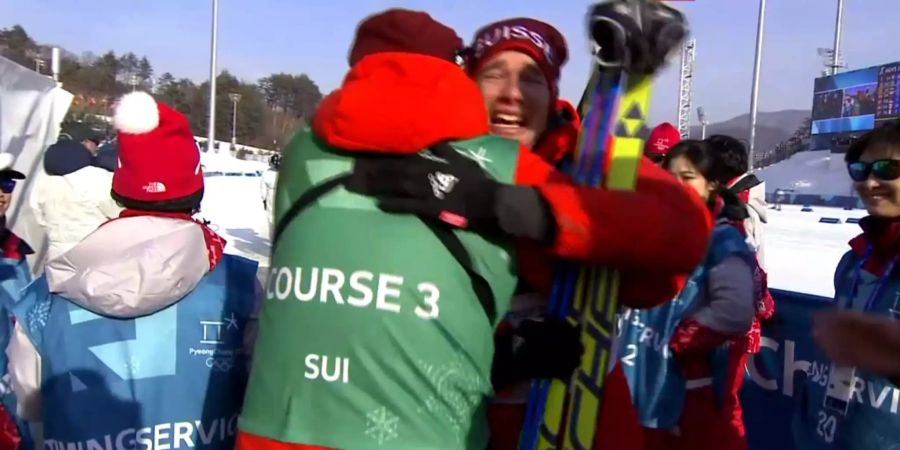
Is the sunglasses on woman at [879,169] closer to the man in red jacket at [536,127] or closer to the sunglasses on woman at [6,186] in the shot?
the man in red jacket at [536,127]

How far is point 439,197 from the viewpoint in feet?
5.14

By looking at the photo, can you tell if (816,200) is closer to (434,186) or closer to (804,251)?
(804,251)

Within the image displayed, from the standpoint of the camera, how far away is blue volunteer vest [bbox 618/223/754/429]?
11.2 ft

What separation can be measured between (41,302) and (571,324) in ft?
5.10

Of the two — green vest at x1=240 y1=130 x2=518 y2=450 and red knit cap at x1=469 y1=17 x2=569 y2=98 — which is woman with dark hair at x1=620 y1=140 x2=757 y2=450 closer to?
red knit cap at x1=469 y1=17 x2=569 y2=98

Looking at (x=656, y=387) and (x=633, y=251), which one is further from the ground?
(x=633, y=251)

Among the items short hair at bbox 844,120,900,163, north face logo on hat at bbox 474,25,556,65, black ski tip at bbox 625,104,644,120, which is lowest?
black ski tip at bbox 625,104,644,120

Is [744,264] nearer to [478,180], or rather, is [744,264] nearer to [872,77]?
[478,180]

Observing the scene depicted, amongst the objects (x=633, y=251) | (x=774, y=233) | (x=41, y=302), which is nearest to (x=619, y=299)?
(x=633, y=251)

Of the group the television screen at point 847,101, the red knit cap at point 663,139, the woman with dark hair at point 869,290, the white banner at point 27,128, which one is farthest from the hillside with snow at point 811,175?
the woman with dark hair at point 869,290

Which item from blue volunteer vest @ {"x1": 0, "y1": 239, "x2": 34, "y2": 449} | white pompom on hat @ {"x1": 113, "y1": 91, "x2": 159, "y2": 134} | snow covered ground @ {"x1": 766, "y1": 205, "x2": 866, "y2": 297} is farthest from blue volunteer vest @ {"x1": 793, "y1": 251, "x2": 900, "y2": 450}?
snow covered ground @ {"x1": 766, "y1": 205, "x2": 866, "y2": 297}

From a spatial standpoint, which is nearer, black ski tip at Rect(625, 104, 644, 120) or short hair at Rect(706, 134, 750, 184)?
black ski tip at Rect(625, 104, 644, 120)

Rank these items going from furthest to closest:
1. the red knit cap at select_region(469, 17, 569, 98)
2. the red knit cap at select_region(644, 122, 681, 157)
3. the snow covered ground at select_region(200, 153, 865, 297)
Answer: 1. the snow covered ground at select_region(200, 153, 865, 297)
2. the red knit cap at select_region(644, 122, 681, 157)
3. the red knit cap at select_region(469, 17, 569, 98)

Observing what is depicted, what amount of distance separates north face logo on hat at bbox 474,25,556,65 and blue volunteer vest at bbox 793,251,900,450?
4.33 feet
